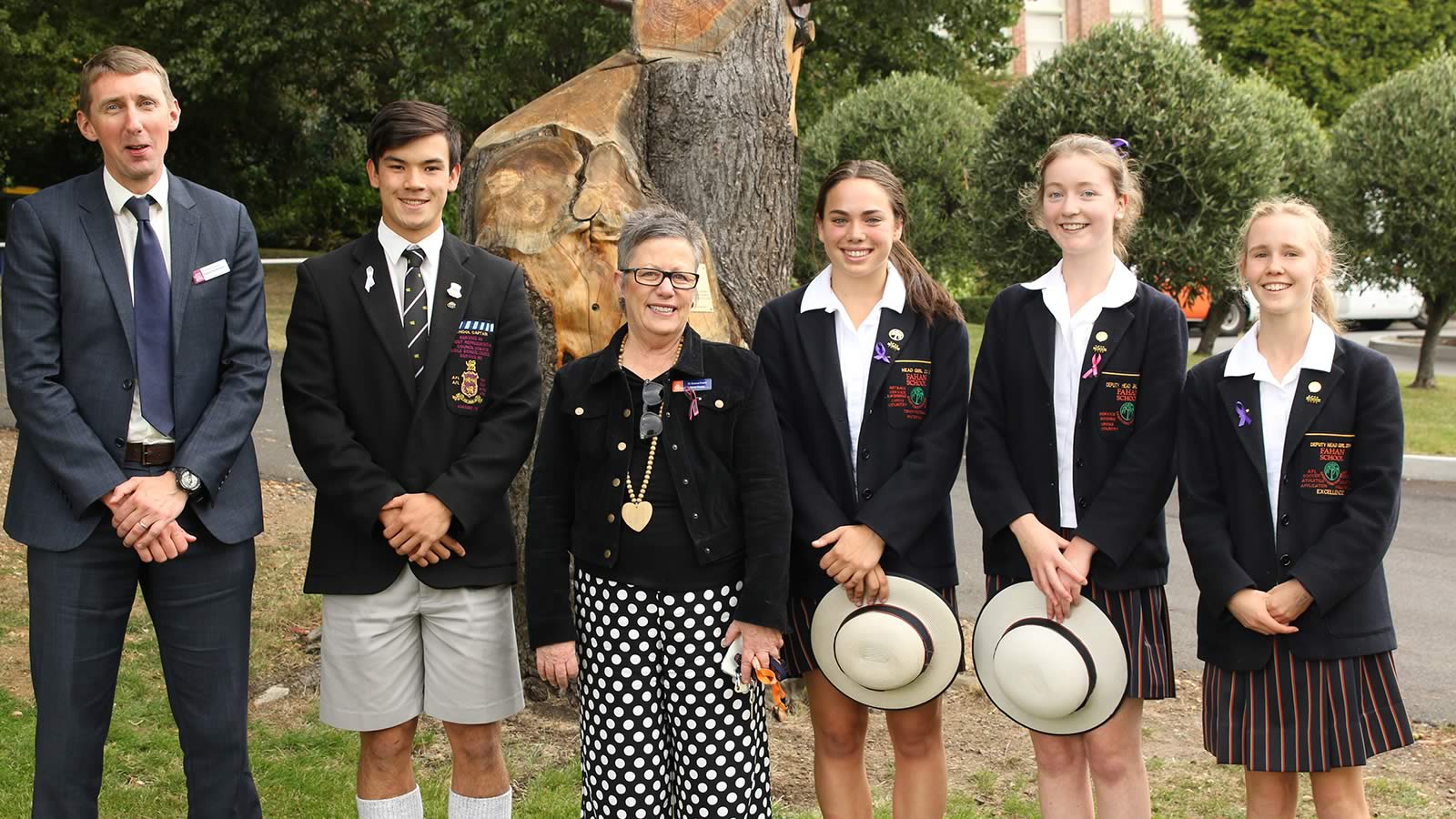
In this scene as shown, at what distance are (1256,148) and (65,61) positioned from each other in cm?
1710

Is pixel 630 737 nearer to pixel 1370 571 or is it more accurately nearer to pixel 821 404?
pixel 821 404

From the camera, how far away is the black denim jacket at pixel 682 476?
3.27 m

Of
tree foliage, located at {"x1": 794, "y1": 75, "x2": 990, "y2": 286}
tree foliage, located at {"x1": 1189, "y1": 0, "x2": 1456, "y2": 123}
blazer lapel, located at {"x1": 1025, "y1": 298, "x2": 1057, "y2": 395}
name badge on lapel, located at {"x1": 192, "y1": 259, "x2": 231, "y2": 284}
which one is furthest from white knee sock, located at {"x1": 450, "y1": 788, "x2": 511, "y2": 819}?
tree foliage, located at {"x1": 1189, "y1": 0, "x2": 1456, "y2": 123}

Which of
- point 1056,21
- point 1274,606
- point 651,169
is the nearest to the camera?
point 1274,606

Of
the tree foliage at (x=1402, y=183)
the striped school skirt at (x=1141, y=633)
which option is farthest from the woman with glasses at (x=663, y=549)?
the tree foliage at (x=1402, y=183)

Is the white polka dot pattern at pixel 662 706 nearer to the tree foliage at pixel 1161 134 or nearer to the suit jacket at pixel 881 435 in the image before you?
the suit jacket at pixel 881 435

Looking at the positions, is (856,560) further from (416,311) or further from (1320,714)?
(416,311)

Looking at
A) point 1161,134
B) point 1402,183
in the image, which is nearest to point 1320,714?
point 1161,134

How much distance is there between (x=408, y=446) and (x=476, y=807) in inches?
38.1

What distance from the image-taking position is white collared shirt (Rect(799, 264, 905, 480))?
11.6 feet

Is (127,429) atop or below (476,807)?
atop

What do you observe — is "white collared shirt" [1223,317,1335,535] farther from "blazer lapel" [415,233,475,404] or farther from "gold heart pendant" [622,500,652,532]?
"blazer lapel" [415,233,475,404]

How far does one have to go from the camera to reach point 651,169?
4969 mm

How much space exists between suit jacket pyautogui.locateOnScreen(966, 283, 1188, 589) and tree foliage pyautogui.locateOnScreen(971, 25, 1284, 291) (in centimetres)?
957
